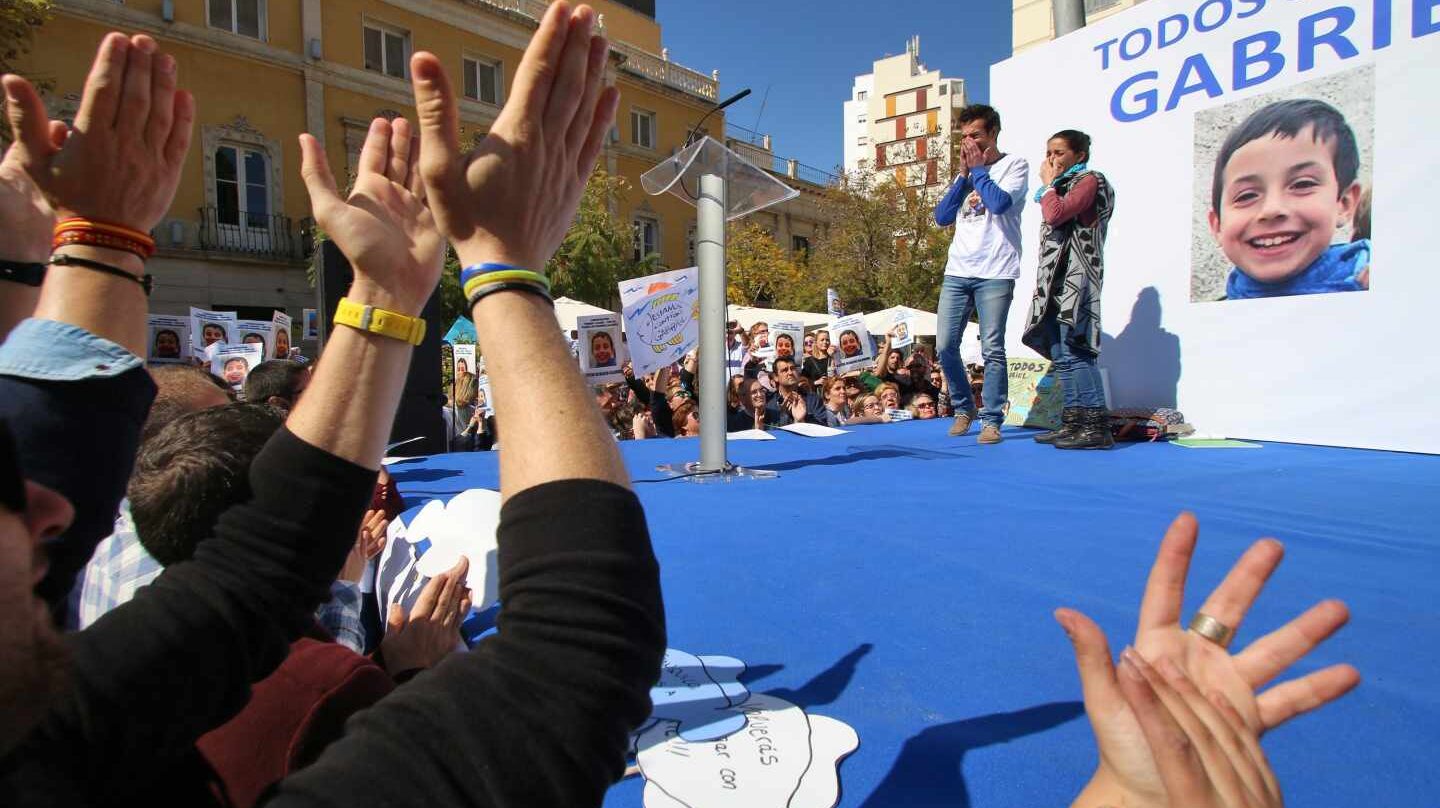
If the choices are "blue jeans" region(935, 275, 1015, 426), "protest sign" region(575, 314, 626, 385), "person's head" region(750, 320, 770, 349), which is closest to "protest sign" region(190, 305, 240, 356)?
"protest sign" region(575, 314, 626, 385)

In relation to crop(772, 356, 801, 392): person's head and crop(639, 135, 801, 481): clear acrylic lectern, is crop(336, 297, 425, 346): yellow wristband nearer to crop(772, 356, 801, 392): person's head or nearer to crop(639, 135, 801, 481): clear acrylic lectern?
crop(639, 135, 801, 481): clear acrylic lectern

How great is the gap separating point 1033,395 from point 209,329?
8.74 m

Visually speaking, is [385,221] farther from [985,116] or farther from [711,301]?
[985,116]

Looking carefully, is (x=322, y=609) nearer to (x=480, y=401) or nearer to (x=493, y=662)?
A: (x=493, y=662)

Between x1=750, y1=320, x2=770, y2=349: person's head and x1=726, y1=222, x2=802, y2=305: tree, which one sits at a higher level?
x1=726, y1=222, x2=802, y2=305: tree

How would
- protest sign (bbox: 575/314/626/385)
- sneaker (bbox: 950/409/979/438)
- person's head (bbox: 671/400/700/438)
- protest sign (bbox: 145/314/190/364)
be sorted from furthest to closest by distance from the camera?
protest sign (bbox: 145/314/190/364)
person's head (bbox: 671/400/700/438)
protest sign (bbox: 575/314/626/385)
sneaker (bbox: 950/409/979/438)

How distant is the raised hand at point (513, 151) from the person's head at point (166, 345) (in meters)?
9.48

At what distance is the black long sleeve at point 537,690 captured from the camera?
1.90 feet

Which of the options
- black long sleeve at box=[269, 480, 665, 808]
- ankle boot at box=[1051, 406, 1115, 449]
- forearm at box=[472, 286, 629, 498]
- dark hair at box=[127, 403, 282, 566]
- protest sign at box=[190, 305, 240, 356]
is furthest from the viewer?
protest sign at box=[190, 305, 240, 356]

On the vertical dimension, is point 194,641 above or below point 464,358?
below

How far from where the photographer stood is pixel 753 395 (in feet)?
26.0

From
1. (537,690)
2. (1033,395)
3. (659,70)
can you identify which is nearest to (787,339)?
(1033,395)

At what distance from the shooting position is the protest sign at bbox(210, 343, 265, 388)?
27.6ft

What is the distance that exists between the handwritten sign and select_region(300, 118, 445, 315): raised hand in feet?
2.82
